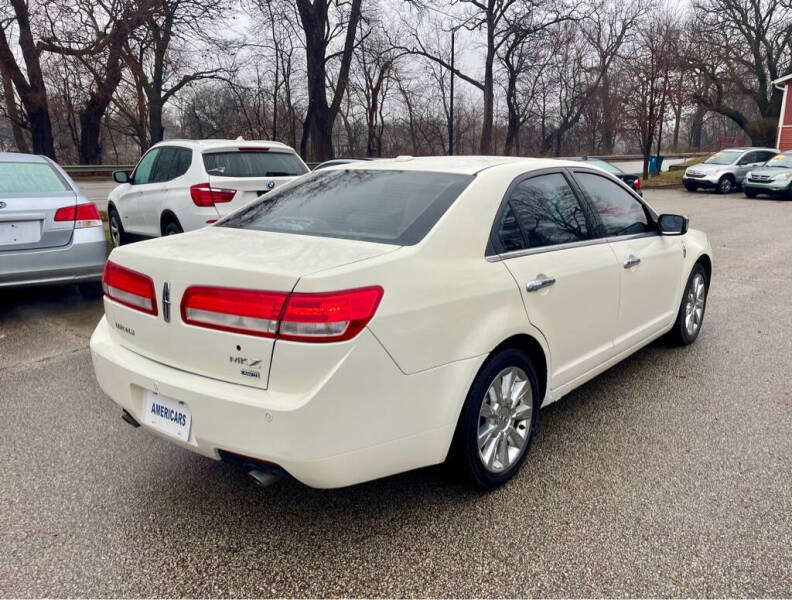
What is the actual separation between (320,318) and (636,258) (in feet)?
8.07

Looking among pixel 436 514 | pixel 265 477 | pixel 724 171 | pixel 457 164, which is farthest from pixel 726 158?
pixel 265 477

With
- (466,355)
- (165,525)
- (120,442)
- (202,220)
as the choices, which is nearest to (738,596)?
(466,355)

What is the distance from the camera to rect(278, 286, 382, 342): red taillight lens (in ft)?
6.97

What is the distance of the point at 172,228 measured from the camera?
24.7ft

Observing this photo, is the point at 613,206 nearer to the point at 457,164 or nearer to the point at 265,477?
the point at 457,164

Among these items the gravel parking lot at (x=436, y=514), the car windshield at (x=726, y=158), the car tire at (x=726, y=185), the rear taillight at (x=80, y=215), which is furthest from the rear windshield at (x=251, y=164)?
the car windshield at (x=726, y=158)

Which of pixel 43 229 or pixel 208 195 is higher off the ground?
pixel 208 195

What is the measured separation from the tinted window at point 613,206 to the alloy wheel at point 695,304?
3.19 feet

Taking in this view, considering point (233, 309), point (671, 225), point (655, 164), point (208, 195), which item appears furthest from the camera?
point (655, 164)

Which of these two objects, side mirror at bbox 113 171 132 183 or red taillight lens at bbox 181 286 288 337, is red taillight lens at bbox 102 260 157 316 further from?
side mirror at bbox 113 171 132 183

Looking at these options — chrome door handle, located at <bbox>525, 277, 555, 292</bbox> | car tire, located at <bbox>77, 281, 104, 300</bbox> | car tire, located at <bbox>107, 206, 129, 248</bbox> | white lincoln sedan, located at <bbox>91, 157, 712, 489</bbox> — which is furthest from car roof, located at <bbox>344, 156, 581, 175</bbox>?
car tire, located at <bbox>107, 206, 129, 248</bbox>

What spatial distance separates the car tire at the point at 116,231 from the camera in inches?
348

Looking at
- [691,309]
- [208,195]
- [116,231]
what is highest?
[208,195]

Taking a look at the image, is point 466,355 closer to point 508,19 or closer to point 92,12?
point 92,12
